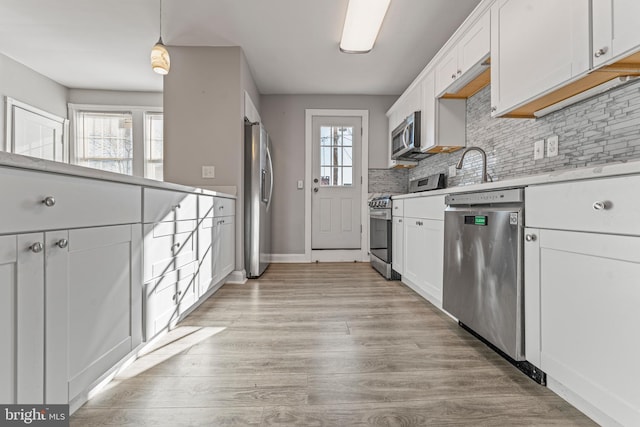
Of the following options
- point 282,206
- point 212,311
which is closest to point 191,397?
point 212,311

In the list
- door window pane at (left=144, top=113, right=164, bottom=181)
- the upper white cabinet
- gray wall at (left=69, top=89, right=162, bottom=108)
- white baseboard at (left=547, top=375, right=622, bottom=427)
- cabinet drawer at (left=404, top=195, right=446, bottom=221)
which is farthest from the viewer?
door window pane at (left=144, top=113, right=164, bottom=181)

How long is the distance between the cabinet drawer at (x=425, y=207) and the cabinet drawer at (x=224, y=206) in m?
1.68

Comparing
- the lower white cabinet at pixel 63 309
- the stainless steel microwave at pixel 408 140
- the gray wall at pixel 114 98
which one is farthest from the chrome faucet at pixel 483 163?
the gray wall at pixel 114 98

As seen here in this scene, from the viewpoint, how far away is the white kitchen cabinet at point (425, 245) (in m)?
Answer: 2.27

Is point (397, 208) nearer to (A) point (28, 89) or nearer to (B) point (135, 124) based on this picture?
(B) point (135, 124)

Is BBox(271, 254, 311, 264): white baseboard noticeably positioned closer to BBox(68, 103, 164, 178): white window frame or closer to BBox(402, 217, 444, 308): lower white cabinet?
BBox(402, 217, 444, 308): lower white cabinet

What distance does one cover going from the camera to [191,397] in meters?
Result: 1.23

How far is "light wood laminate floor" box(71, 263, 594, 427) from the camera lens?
44.1 inches

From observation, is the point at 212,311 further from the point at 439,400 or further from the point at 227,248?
the point at 439,400

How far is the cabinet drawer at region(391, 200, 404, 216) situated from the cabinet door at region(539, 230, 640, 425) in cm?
191

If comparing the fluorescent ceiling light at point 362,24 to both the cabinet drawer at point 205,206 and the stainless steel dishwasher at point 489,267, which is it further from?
the cabinet drawer at point 205,206

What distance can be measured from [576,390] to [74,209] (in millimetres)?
1753

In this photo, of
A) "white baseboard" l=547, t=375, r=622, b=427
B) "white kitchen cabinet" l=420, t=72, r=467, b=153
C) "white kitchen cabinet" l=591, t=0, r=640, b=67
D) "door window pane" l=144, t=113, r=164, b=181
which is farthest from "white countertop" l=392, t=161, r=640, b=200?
"door window pane" l=144, t=113, r=164, b=181

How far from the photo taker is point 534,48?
1691mm
